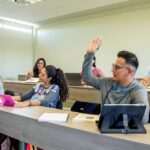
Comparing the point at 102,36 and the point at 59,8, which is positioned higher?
the point at 59,8

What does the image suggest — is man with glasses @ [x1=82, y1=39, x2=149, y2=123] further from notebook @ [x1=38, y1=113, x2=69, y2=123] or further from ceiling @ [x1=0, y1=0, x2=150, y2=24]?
ceiling @ [x1=0, y1=0, x2=150, y2=24]

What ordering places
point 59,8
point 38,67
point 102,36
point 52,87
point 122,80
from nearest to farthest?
1. point 122,80
2. point 52,87
3. point 38,67
4. point 59,8
5. point 102,36

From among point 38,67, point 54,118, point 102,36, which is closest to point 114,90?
point 54,118

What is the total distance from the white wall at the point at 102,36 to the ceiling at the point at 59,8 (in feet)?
0.87

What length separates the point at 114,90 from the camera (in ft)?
6.09

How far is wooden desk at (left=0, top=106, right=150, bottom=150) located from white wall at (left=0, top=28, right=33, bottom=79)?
533 centimetres

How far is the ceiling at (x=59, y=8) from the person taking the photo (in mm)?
5212

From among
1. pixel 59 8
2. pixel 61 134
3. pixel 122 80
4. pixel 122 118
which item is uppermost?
pixel 59 8

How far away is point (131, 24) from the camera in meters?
5.59

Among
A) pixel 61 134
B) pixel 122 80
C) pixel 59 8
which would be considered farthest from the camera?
pixel 59 8

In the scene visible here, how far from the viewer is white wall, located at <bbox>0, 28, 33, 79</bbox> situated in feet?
23.1

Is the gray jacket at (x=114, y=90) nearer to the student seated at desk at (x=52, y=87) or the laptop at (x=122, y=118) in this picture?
the laptop at (x=122, y=118)

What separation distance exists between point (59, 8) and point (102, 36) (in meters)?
1.28

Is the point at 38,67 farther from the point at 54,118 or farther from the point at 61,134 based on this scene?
the point at 61,134
